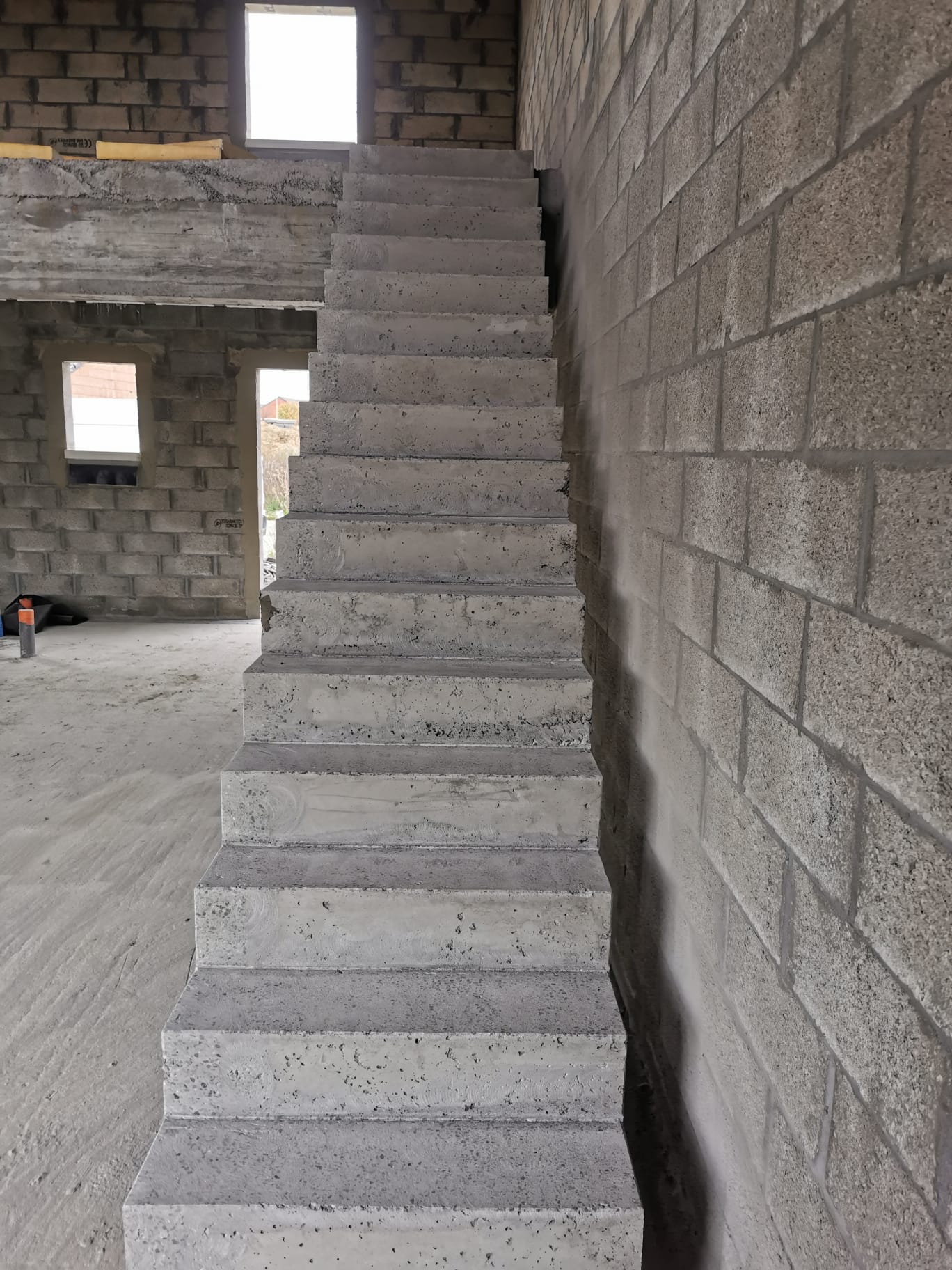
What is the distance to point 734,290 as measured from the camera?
1487 mm

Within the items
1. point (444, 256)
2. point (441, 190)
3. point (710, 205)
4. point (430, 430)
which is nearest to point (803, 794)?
point (710, 205)

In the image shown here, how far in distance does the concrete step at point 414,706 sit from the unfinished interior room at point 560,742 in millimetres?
12

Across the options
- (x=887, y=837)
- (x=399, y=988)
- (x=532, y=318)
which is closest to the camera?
(x=887, y=837)

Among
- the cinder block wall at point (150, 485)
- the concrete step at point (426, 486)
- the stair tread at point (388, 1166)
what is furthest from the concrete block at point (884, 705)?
the cinder block wall at point (150, 485)

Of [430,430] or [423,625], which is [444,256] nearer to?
[430,430]

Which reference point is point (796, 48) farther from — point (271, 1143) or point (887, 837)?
point (271, 1143)

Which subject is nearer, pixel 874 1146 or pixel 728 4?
pixel 874 1146

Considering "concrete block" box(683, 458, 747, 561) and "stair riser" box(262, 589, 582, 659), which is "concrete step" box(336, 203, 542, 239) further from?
"concrete block" box(683, 458, 747, 561)

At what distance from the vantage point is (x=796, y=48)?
3.96 feet

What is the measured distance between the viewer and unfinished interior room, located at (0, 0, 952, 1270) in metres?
0.99

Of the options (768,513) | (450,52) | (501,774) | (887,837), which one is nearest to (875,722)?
(887,837)

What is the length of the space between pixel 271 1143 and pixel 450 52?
23.8 feet

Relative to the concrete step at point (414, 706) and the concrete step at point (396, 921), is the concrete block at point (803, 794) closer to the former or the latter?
the concrete step at point (396, 921)

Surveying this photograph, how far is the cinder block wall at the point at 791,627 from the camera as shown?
35.0 inches
